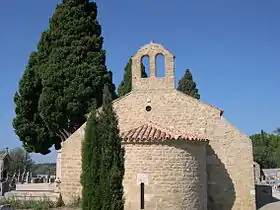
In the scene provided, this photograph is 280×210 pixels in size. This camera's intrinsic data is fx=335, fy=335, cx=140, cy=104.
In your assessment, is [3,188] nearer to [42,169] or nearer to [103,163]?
[103,163]

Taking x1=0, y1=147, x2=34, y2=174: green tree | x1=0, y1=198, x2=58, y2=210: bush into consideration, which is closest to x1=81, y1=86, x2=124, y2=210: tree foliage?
x1=0, y1=198, x2=58, y2=210: bush

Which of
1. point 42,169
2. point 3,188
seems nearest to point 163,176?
point 3,188

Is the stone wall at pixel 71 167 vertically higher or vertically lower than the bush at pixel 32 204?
higher

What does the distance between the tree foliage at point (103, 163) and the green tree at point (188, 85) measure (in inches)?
1002

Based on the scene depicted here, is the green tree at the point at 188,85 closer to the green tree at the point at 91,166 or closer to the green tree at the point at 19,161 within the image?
the green tree at the point at 91,166

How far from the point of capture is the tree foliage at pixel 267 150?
64625 millimetres

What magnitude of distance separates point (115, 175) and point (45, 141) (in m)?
14.5

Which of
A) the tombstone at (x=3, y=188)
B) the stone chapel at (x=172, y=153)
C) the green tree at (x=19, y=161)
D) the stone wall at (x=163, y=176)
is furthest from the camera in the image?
the green tree at (x=19, y=161)

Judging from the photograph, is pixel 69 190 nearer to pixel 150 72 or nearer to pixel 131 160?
pixel 131 160

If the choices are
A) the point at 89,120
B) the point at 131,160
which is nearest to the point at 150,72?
the point at 131,160

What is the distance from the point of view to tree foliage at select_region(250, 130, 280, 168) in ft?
212

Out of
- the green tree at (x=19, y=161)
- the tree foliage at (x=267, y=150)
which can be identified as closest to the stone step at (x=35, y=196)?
the green tree at (x=19, y=161)

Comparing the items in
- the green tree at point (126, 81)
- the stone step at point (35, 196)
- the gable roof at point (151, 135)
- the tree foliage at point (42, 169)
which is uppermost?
the green tree at point (126, 81)

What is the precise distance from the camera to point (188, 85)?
34906mm
